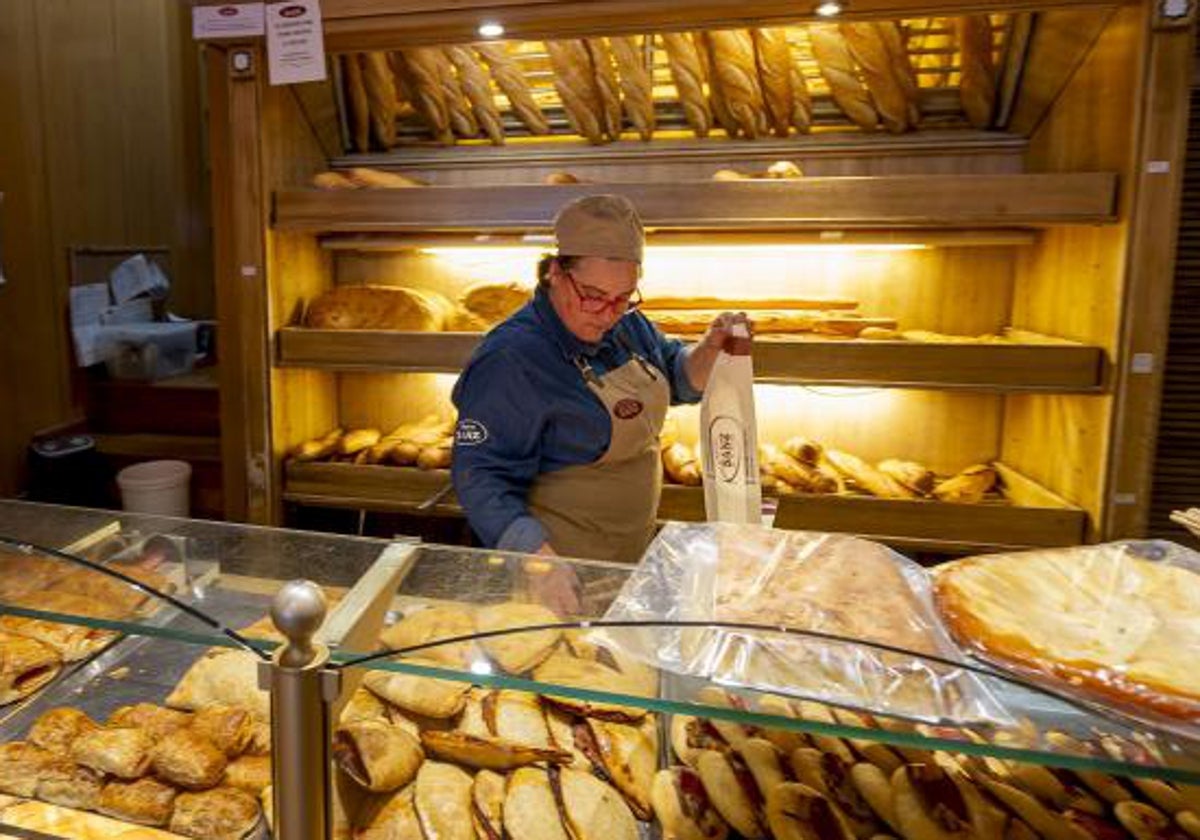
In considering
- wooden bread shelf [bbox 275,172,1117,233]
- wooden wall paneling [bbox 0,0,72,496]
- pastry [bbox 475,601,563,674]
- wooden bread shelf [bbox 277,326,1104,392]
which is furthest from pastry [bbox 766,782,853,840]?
wooden wall paneling [bbox 0,0,72,496]

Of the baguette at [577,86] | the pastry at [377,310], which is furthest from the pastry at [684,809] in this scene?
the baguette at [577,86]

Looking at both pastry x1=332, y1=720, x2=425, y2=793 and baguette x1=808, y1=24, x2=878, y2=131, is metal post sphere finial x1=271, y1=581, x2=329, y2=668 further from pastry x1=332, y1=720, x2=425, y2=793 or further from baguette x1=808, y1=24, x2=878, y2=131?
baguette x1=808, y1=24, x2=878, y2=131

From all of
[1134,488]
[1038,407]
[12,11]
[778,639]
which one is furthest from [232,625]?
[12,11]

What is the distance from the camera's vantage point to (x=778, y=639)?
0.82 meters

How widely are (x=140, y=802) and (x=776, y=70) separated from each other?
9.02 feet

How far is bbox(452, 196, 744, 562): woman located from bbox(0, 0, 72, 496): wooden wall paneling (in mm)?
3033

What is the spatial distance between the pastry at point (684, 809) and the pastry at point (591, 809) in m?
0.02

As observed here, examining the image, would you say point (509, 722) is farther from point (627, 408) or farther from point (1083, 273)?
point (1083, 273)

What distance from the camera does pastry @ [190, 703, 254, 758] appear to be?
3.35 feet

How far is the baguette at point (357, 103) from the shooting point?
320 cm

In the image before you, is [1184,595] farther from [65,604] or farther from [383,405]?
[383,405]

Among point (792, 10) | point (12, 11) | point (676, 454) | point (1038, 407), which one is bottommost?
point (676, 454)

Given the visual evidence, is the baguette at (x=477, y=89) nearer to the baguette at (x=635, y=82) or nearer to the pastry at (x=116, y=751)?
the baguette at (x=635, y=82)

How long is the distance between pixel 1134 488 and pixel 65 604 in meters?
2.66
